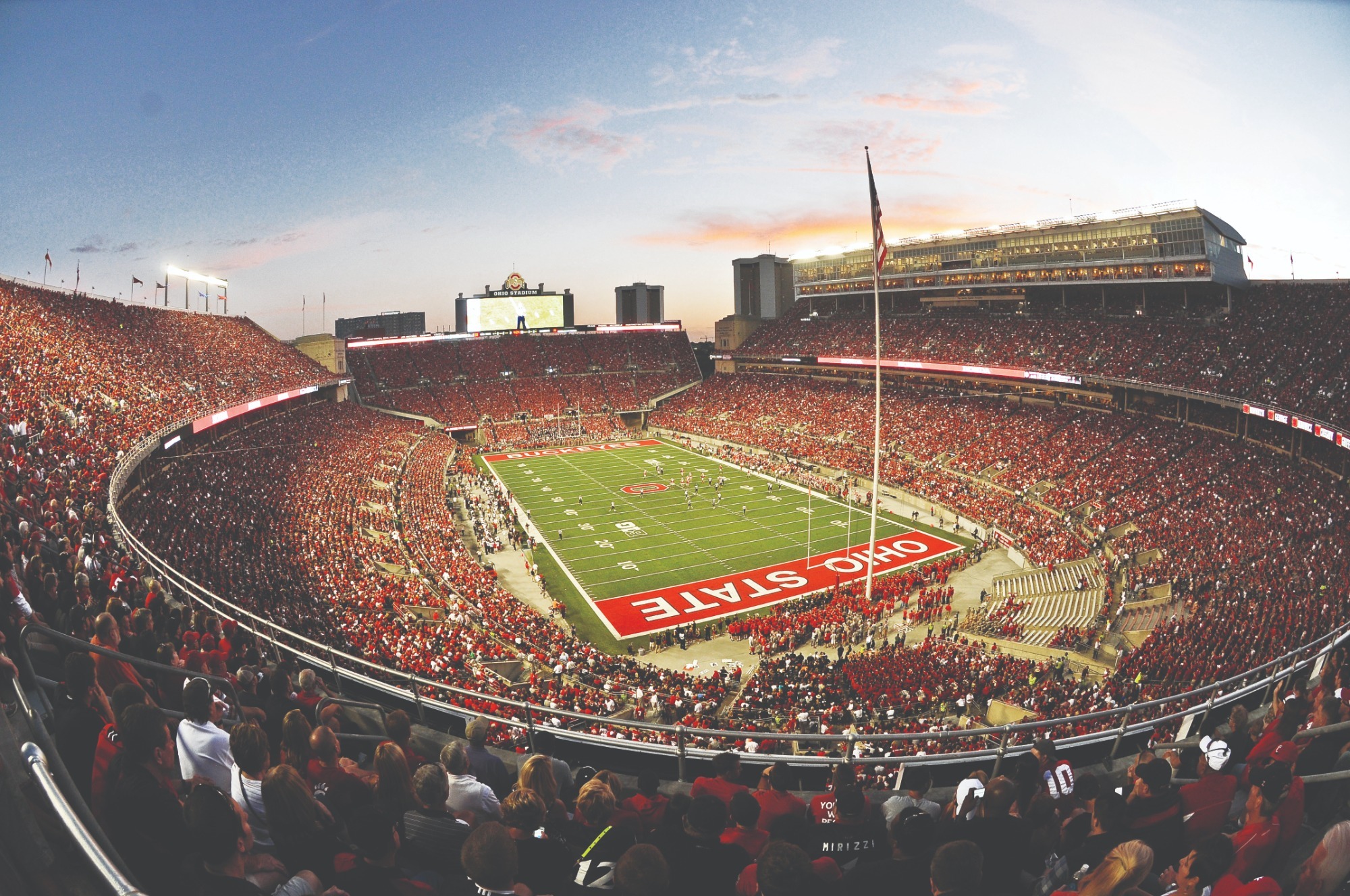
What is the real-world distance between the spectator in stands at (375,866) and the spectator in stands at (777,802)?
2.08 metres

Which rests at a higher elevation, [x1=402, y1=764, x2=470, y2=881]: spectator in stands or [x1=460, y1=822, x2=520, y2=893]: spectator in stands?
[x1=460, y1=822, x2=520, y2=893]: spectator in stands

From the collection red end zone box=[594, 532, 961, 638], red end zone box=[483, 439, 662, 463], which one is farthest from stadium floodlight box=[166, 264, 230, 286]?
red end zone box=[594, 532, 961, 638]

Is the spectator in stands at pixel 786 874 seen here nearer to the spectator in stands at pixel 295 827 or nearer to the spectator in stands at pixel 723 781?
the spectator in stands at pixel 723 781

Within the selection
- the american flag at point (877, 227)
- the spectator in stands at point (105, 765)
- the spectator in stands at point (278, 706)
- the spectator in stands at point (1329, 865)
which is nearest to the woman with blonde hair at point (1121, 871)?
the spectator in stands at point (1329, 865)

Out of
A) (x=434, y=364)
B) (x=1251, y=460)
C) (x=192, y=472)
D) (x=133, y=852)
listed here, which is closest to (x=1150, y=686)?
(x=133, y=852)

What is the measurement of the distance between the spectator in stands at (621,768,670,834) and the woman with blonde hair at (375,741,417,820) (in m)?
1.34

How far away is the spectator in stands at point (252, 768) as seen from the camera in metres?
3.83

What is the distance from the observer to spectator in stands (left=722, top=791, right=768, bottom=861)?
159 inches

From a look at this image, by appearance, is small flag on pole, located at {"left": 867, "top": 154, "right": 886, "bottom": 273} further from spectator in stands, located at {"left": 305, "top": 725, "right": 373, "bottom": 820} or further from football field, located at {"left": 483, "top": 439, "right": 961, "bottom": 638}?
spectator in stands, located at {"left": 305, "top": 725, "right": 373, "bottom": 820}

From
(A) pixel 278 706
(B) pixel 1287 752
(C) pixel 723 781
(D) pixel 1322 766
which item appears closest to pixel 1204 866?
(D) pixel 1322 766

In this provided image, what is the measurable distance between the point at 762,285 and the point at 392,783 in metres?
118

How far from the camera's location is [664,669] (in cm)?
2155

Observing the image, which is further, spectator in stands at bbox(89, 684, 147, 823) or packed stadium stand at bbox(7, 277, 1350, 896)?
spectator in stands at bbox(89, 684, 147, 823)

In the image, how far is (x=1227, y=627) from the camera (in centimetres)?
1772
